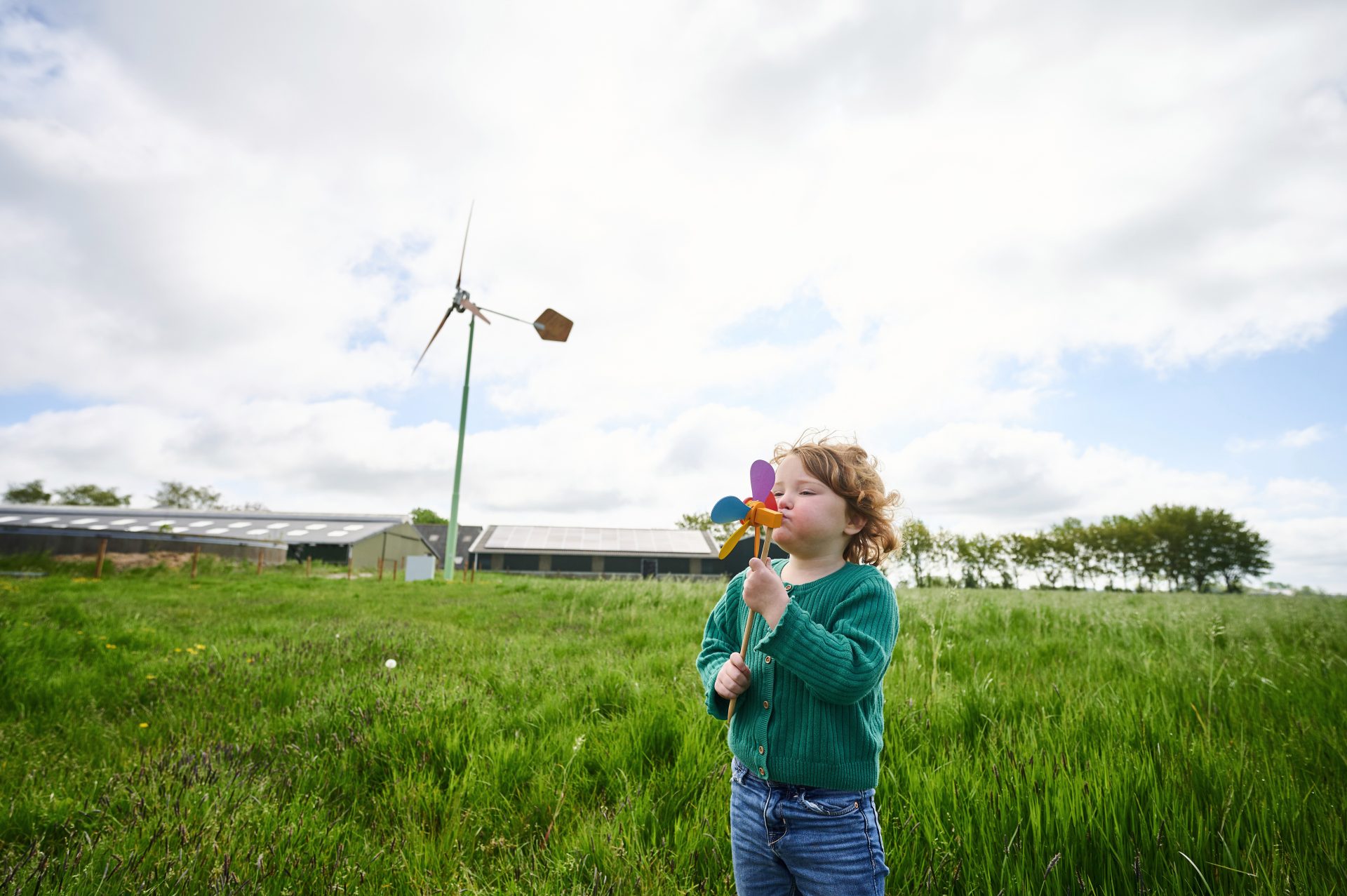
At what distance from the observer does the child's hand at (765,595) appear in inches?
69.8

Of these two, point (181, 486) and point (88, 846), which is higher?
point (181, 486)

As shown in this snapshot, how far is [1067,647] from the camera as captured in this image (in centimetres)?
552

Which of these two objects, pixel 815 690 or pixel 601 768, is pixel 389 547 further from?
pixel 815 690

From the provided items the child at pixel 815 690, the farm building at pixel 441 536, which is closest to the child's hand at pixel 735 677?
the child at pixel 815 690

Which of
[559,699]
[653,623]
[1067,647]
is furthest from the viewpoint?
[653,623]

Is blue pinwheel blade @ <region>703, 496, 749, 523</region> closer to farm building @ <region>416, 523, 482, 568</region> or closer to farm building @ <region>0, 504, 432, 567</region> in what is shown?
farm building @ <region>0, 504, 432, 567</region>

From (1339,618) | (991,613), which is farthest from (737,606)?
(1339,618)

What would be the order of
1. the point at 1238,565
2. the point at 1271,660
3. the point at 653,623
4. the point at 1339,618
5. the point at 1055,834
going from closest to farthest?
the point at 1055,834 → the point at 1271,660 → the point at 653,623 → the point at 1339,618 → the point at 1238,565

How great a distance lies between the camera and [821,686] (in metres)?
1.74

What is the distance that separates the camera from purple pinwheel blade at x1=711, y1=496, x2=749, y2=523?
1727 mm

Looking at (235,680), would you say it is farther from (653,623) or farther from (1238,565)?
(1238,565)

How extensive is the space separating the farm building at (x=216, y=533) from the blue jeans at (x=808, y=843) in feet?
99.2

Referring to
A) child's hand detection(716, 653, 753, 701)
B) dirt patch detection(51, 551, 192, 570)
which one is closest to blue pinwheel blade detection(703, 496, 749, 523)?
child's hand detection(716, 653, 753, 701)

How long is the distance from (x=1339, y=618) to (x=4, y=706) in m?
15.0
